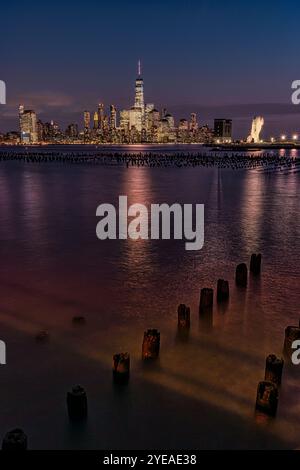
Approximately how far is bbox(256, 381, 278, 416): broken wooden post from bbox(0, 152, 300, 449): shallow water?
0.56 feet

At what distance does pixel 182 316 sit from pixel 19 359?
3300 millimetres

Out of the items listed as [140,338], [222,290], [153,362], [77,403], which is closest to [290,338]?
[222,290]

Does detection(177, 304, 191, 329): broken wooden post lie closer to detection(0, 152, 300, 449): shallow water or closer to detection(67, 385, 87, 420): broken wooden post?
detection(0, 152, 300, 449): shallow water

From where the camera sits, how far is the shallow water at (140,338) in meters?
6.11

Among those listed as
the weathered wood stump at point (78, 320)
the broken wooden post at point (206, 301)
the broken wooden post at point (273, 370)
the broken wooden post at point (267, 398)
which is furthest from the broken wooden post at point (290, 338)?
the weathered wood stump at point (78, 320)

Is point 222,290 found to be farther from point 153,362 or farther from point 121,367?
point 121,367

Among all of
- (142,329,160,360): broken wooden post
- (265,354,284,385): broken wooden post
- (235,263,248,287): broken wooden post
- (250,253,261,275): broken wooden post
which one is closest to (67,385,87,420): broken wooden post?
(142,329,160,360): broken wooden post

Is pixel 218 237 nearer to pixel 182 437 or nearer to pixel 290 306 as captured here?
pixel 290 306

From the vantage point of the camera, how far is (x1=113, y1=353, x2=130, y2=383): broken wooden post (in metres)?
6.88

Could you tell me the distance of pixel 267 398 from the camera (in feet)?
20.1

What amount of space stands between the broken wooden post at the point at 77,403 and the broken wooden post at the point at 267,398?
8.63ft

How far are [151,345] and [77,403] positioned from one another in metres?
1.90

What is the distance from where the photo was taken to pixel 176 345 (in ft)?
26.7
